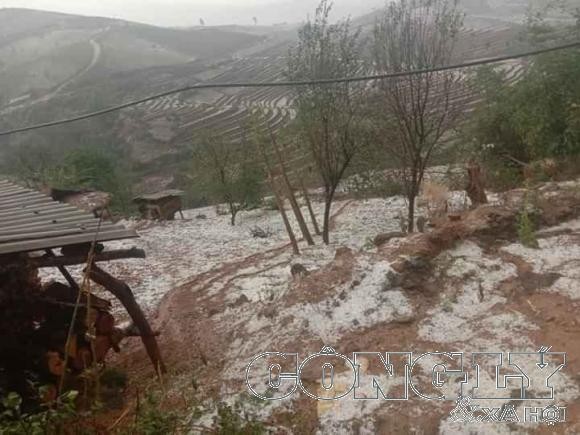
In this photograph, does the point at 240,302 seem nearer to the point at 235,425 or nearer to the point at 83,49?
the point at 235,425

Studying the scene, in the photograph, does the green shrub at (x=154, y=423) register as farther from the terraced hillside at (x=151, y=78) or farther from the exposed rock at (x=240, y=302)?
the terraced hillside at (x=151, y=78)

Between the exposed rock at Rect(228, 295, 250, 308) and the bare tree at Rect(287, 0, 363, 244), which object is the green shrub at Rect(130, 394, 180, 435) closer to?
the exposed rock at Rect(228, 295, 250, 308)

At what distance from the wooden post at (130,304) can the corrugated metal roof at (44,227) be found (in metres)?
0.43

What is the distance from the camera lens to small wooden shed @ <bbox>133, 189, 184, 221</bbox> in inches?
572

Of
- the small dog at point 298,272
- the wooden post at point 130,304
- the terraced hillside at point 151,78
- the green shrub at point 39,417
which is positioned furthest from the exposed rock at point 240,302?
the terraced hillside at point 151,78

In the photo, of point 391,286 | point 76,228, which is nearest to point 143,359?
point 76,228

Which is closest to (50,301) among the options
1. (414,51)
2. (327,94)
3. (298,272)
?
(298,272)

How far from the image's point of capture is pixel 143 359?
17.8 ft

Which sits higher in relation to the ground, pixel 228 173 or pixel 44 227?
pixel 44 227

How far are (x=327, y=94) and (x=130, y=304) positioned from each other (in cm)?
538

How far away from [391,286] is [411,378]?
1.27m

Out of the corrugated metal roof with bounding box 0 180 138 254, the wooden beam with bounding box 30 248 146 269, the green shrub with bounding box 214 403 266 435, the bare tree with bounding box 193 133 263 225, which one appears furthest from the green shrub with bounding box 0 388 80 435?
the bare tree with bounding box 193 133 263 225

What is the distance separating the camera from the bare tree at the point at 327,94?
8469 millimetres

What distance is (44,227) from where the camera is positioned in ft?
13.3
